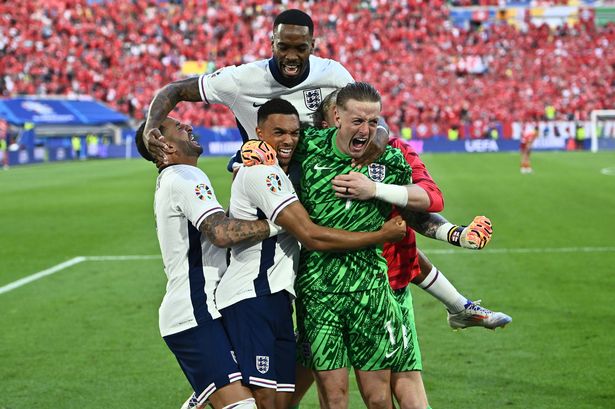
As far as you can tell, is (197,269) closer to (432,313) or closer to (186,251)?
(186,251)

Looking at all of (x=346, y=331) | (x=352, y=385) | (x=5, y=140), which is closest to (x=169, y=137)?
(x=346, y=331)

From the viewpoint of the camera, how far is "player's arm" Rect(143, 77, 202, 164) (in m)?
5.18

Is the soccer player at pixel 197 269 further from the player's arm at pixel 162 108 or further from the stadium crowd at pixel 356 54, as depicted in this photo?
the stadium crowd at pixel 356 54

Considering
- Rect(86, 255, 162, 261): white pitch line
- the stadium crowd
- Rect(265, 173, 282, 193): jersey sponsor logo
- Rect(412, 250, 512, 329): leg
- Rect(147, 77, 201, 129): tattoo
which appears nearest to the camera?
Rect(265, 173, 282, 193): jersey sponsor logo

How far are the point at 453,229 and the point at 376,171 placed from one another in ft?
1.97

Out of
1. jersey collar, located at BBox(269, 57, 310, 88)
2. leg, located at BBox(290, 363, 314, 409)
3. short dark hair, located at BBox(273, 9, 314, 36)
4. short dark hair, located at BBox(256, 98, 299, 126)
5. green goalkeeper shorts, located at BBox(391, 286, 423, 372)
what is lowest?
leg, located at BBox(290, 363, 314, 409)

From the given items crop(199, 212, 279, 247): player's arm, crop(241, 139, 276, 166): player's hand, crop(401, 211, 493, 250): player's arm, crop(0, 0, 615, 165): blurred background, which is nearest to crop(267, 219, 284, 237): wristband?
crop(199, 212, 279, 247): player's arm

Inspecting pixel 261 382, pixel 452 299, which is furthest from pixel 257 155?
pixel 452 299

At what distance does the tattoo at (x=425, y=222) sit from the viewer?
17.7ft

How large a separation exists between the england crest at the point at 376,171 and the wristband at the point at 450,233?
544mm

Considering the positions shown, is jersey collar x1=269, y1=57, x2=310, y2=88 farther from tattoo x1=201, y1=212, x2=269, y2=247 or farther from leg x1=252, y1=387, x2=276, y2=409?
leg x1=252, y1=387, x2=276, y2=409

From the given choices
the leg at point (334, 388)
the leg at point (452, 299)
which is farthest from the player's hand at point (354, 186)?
the leg at point (452, 299)

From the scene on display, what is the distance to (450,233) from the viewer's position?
5266 mm

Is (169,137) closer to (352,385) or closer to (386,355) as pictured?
(386,355)
